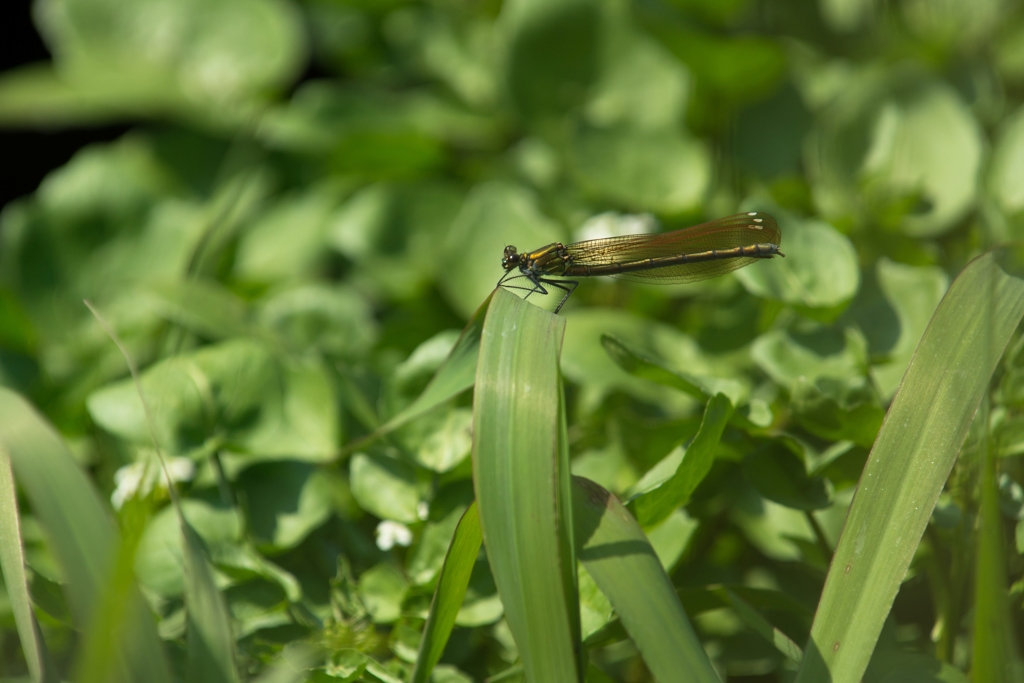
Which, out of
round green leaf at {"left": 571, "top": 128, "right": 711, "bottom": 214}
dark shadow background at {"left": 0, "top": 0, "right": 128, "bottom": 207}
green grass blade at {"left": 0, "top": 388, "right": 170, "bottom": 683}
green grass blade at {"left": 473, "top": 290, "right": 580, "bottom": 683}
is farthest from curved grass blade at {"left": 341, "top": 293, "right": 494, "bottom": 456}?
dark shadow background at {"left": 0, "top": 0, "right": 128, "bottom": 207}

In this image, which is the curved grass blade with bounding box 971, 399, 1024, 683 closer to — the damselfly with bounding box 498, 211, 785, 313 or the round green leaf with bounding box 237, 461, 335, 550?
the damselfly with bounding box 498, 211, 785, 313

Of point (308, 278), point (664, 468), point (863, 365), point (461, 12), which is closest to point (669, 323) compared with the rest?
point (863, 365)

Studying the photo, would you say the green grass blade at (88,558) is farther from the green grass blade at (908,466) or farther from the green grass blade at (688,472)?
the green grass blade at (908,466)

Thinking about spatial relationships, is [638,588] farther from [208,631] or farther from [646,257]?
[646,257]

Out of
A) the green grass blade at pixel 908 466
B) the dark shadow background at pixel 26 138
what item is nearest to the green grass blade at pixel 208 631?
the green grass blade at pixel 908 466

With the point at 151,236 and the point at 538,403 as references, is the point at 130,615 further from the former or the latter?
the point at 151,236

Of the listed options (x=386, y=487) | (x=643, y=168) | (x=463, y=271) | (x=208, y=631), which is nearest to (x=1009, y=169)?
(x=643, y=168)
